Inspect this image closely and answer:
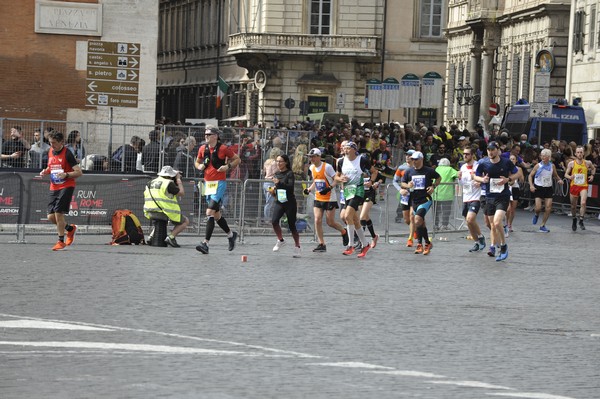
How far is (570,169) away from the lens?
33.5 metres

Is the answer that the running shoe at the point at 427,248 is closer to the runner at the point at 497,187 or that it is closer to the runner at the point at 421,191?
the runner at the point at 421,191

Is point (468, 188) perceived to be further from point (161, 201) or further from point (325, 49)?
point (325, 49)

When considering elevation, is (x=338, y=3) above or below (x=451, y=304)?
above

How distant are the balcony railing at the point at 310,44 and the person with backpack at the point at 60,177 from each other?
59.4 meters

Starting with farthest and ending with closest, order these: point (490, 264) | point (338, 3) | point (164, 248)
Result: point (338, 3), point (164, 248), point (490, 264)

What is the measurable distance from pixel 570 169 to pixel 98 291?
1834 cm

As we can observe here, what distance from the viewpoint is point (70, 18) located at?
38906 mm

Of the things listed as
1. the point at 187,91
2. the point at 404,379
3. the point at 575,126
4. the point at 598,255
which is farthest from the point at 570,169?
the point at 187,91

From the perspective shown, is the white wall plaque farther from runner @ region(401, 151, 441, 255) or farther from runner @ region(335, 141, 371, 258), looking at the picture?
runner @ region(335, 141, 371, 258)

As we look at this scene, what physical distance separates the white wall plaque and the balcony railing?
143 ft

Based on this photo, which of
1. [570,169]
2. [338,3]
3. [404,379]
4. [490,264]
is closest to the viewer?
[404,379]

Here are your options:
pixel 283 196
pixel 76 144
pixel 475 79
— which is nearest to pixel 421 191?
pixel 283 196

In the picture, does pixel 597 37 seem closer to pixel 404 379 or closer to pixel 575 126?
pixel 575 126

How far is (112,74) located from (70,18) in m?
2.09
